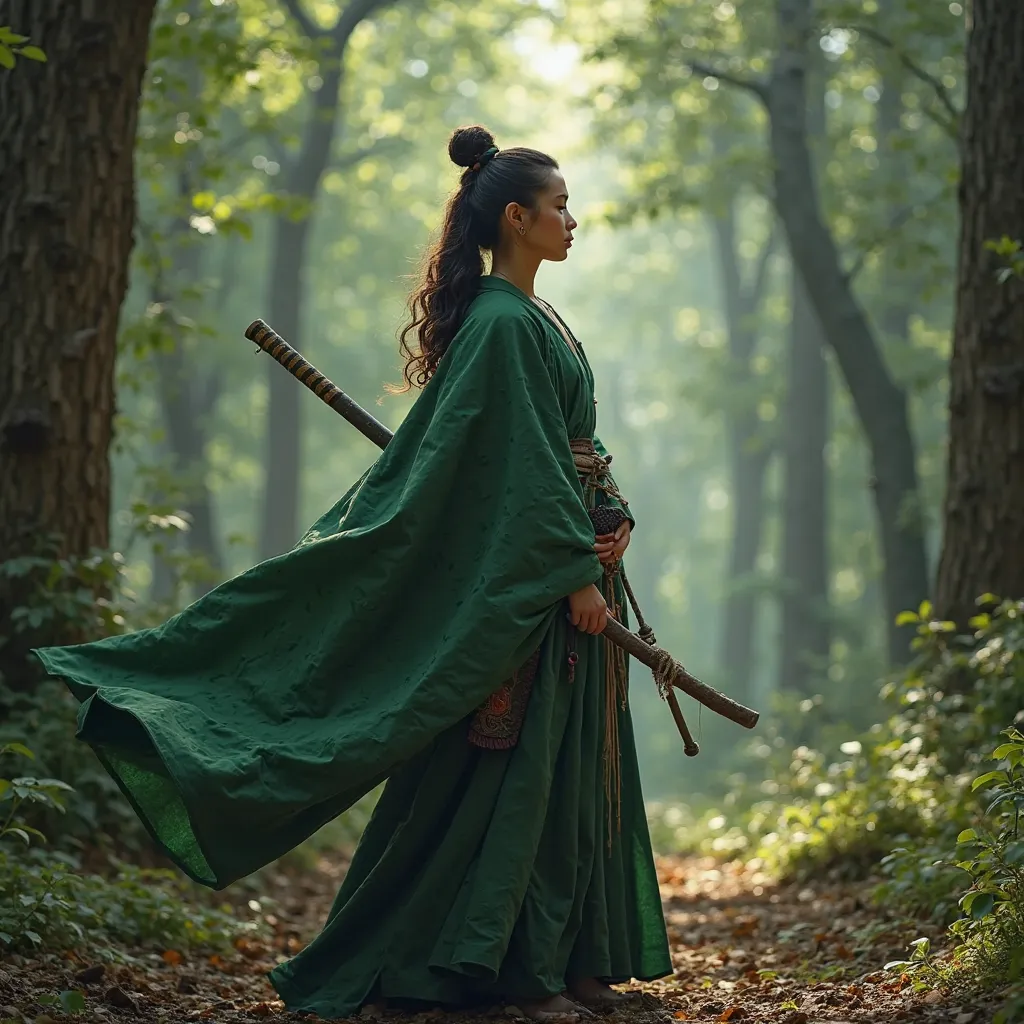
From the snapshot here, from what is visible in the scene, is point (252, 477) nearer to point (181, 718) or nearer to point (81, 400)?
point (81, 400)

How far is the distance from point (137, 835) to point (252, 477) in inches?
832

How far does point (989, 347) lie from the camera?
644 centimetres

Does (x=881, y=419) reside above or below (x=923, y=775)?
above

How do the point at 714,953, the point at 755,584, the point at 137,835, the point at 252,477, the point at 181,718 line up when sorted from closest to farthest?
the point at 181,718, the point at 714,953, the point at 137,835, the point at 755,584, the point at 252,477

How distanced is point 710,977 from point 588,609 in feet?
5.53

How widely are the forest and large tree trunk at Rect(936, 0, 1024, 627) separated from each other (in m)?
0.02

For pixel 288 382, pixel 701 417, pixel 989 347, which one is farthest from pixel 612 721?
pixel 701 417

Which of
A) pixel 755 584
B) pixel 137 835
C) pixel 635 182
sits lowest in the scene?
pixel 137 835

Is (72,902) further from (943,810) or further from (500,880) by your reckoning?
(943,810)

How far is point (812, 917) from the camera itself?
5.84 meters

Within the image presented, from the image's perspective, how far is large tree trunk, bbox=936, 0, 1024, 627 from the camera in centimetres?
634

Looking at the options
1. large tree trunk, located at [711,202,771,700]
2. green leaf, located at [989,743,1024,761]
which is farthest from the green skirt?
large tree trunk, located at [711,202,771,700]

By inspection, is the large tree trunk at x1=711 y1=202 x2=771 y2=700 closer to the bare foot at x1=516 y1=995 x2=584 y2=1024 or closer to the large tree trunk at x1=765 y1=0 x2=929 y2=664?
the large tree trunk at x1=765 y1=0 x2=929 y2=664

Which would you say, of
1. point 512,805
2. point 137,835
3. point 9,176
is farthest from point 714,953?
point 9,176
